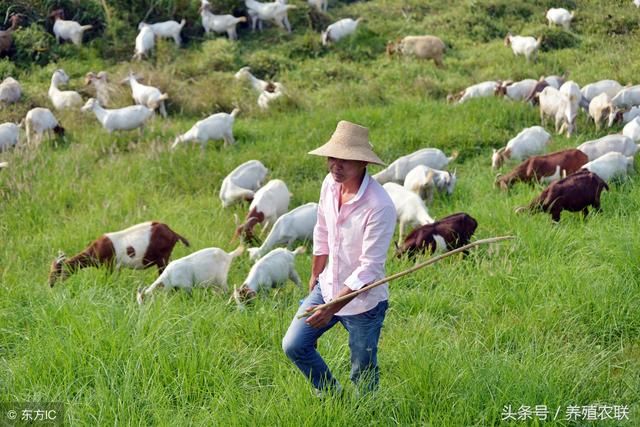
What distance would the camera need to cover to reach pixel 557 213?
734cm

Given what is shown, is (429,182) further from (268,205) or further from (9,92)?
(9,92)

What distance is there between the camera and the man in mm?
3820

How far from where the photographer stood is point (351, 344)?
4.07 metres

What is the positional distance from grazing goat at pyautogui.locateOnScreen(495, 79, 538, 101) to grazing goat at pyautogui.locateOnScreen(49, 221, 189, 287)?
7.12 metres

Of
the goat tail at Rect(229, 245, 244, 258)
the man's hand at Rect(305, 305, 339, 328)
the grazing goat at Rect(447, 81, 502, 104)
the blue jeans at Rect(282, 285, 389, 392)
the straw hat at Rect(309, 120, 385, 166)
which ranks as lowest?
the grazing goat at Rect(447, 81, 502, 104)

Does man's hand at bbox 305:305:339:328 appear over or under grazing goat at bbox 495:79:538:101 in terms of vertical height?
over

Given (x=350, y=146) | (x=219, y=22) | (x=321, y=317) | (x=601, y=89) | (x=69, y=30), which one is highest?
(x=350, y=146)

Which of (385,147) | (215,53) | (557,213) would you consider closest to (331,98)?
(385,147)

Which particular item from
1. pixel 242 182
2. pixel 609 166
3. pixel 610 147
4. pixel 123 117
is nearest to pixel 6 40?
pixel 123 117

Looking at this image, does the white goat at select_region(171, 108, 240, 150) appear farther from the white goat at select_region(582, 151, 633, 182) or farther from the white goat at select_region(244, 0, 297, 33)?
the white goat at select_region(244, 0, 297, 33)

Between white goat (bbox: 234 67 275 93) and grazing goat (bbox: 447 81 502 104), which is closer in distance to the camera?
grazing goat (bbox: 447 81 502 104)

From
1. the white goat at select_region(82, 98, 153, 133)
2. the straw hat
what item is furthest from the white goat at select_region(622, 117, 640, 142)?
the straw hat

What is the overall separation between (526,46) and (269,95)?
5779mm

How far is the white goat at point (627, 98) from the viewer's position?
36.9ft
